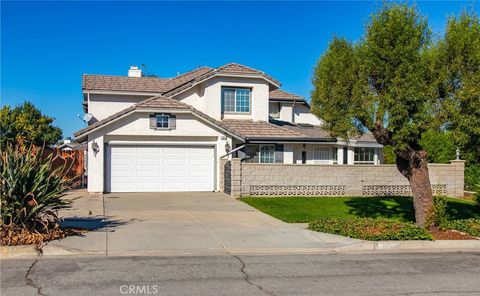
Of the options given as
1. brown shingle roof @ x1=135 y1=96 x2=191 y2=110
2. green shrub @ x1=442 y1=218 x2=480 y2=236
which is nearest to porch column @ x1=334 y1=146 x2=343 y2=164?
brown shingle roof @ x1=135 y1=96 x2=191 y2=110

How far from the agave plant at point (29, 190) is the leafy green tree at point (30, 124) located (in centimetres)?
3160

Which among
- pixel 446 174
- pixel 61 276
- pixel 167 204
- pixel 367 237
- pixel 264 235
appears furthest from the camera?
pixel 446 174

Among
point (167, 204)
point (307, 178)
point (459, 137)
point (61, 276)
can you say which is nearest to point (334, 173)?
point (307, 178)

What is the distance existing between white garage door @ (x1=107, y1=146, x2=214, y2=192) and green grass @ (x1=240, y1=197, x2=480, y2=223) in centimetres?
346

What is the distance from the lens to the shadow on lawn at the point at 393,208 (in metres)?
17.7

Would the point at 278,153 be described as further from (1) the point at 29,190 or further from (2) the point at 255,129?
(1) the point at 29,190

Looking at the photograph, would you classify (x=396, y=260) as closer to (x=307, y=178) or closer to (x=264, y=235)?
(x=264, y=235)

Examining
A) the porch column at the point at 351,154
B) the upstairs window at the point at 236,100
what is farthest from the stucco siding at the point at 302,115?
the upstairs window at the point at 236,100

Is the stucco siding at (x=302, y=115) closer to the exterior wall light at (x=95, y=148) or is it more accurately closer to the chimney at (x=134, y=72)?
the chimney at (x=134, y=72)

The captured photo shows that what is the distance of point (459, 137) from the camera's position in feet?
40.9

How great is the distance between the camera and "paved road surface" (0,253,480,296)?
24.7ft

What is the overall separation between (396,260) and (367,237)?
5.06ft

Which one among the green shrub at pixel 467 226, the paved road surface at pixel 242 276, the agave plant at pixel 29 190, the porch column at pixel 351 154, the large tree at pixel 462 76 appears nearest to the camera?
the paved road surface at pixel 242 276

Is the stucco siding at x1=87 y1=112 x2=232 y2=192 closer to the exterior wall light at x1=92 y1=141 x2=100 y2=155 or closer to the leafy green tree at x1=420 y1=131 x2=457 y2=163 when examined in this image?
the exterior wall light at x1=92 y1=141 x2=100 y2=155
